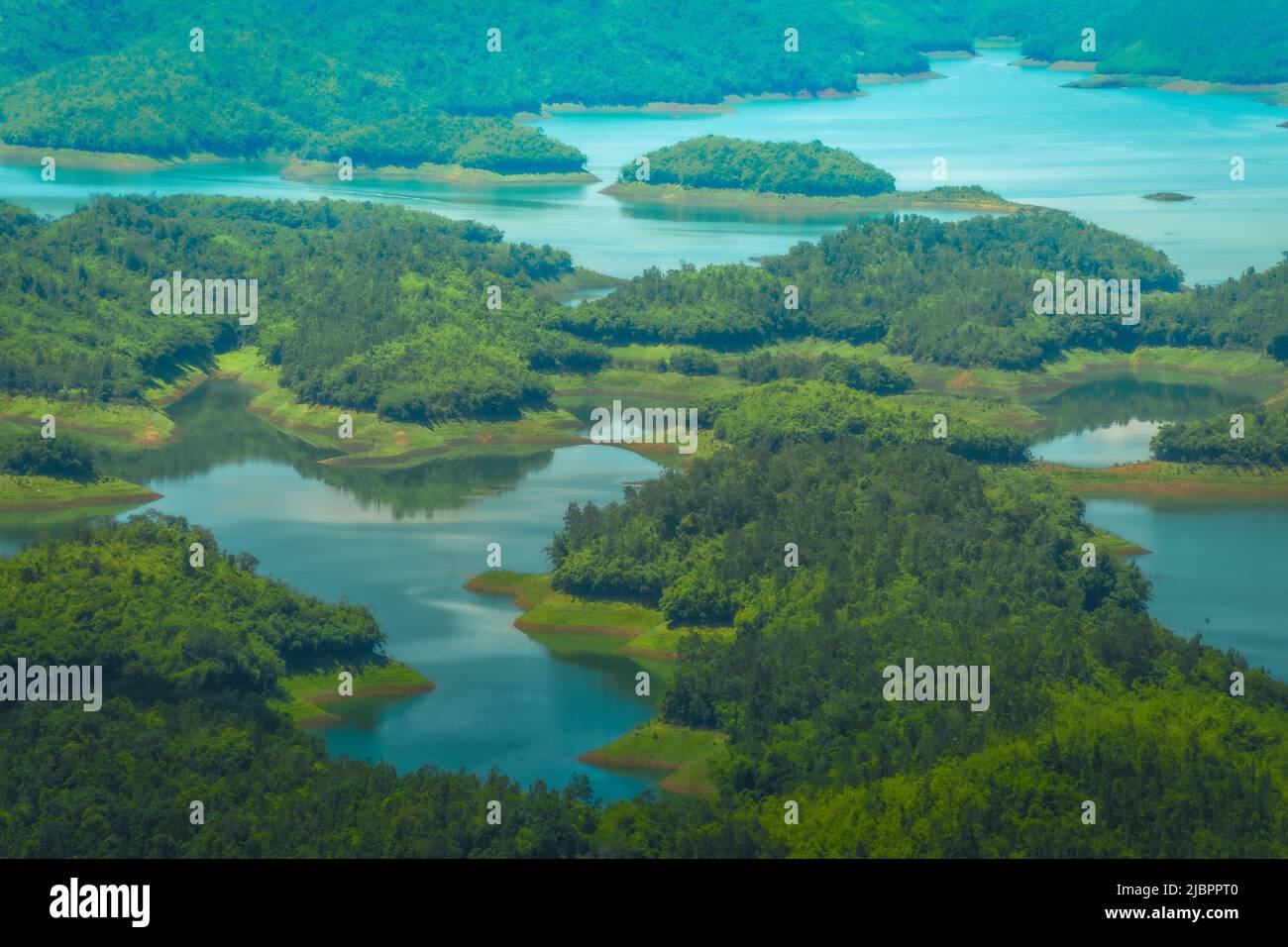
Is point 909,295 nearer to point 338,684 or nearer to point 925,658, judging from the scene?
point 338,684

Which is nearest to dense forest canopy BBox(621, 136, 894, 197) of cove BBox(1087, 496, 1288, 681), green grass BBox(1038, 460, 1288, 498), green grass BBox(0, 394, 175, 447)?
green grass BBox(0, 394, 175, 447)

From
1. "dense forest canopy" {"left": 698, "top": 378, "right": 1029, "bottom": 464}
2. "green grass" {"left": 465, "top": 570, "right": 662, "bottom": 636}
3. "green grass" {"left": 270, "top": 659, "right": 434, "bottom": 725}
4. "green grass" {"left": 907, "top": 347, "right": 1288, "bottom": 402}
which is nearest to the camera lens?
"green grass" {"left": 270, "top": 659, "right": 434, "bottom": 725}

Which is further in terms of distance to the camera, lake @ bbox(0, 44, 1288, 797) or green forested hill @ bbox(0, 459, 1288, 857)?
lake @ bbox(0, 44, 1288, 797)

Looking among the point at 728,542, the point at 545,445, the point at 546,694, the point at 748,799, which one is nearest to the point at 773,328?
the point at 545,445

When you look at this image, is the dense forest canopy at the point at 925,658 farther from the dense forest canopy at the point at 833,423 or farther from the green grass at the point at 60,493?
the green grass at the point at 60,493

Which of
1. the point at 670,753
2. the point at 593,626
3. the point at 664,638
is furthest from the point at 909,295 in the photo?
the point at 670,753

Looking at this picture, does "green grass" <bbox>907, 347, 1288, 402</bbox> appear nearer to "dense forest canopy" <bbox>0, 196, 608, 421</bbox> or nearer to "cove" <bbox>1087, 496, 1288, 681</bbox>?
"dense forest canopy" <bbox>0, 196, 608, 421</bbox>

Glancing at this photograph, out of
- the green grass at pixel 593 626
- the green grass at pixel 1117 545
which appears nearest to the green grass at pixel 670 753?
the green grass at pixel 593 626
